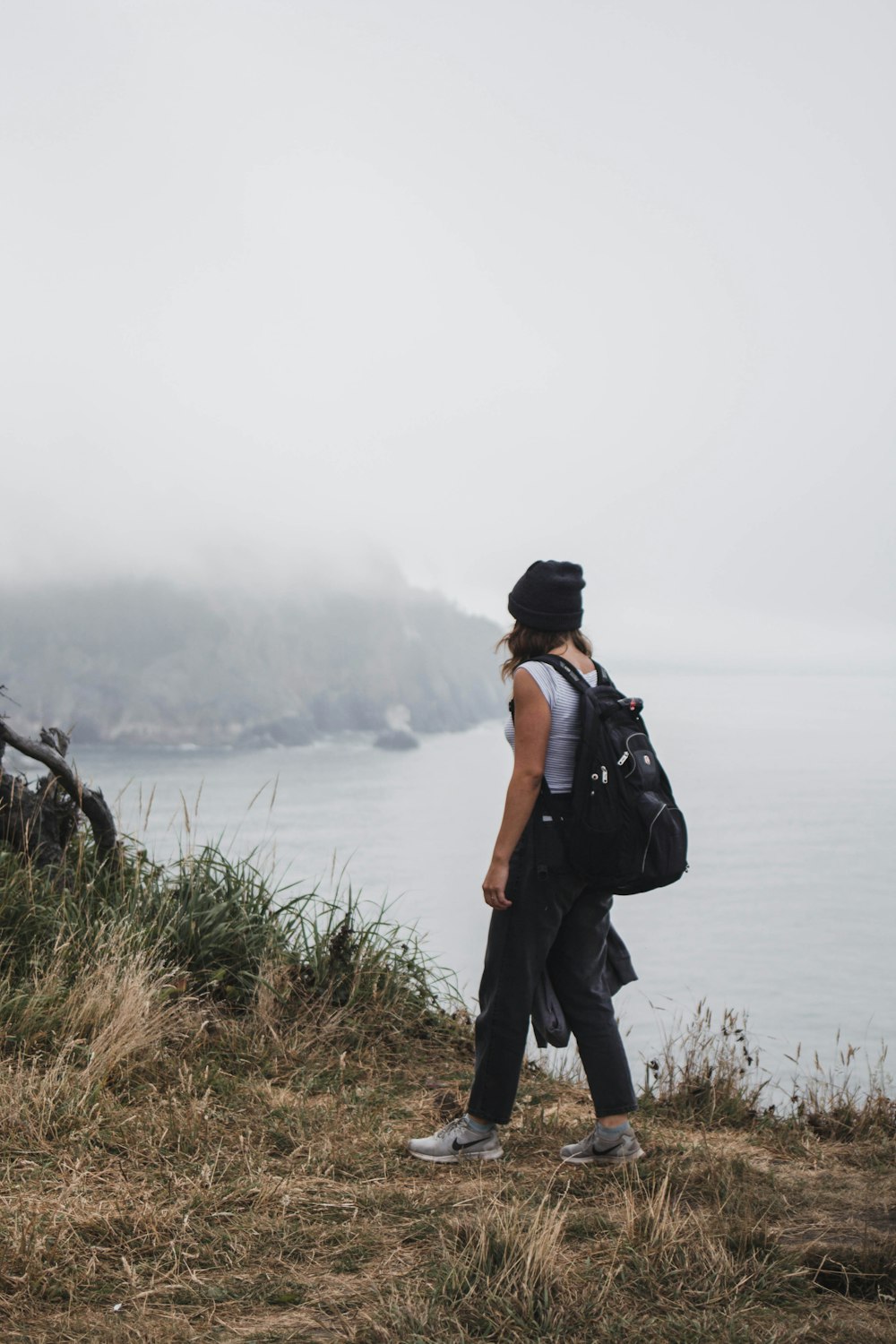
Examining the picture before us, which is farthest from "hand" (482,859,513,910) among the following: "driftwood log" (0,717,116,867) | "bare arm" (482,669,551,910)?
"driftwood log" (0,717,116,867)

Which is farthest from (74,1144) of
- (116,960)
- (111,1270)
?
(116,960)

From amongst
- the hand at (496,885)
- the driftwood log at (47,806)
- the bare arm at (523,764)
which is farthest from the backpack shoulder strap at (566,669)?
the driftwood log at (47,806)

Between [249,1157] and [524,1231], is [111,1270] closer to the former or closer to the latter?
[249,1157]

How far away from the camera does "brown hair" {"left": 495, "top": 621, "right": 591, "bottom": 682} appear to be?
4180mm

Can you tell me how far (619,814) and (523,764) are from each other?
359mm

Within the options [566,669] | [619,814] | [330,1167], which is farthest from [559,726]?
[330,1167]

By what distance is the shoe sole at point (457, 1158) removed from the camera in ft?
13.9

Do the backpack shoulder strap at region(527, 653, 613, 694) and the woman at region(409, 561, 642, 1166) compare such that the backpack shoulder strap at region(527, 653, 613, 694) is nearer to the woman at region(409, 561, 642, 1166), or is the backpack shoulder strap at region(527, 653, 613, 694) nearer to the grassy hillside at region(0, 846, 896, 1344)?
the woman at region(409, 561, 642, 1166)

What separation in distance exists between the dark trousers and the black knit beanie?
640mm

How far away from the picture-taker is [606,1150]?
420cm

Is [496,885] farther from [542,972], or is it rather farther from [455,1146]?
[455,1146]

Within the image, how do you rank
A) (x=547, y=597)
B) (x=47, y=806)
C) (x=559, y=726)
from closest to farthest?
(x=559, y=726) < (x=547, y=597) < (x=47, y=806)

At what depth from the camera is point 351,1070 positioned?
17.7 feet

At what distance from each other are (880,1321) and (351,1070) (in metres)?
2.82
